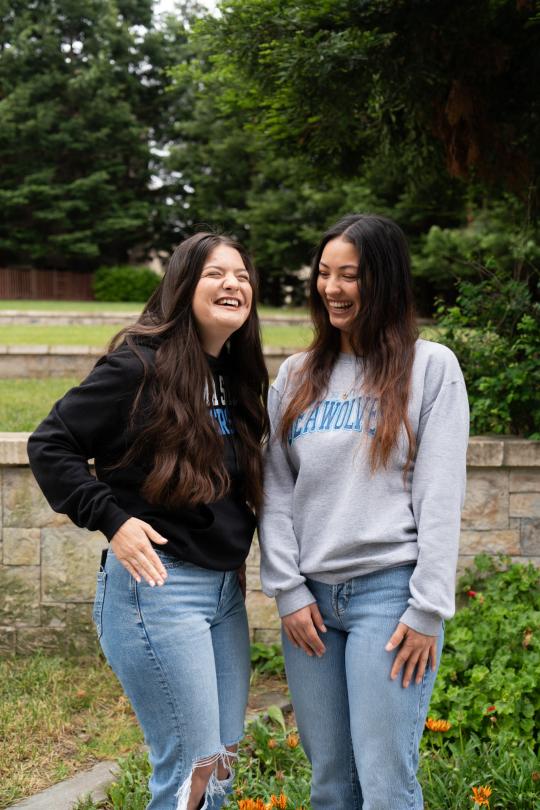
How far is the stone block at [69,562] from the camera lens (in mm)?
4047

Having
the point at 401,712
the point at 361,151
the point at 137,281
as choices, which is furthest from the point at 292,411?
the point at 137,281

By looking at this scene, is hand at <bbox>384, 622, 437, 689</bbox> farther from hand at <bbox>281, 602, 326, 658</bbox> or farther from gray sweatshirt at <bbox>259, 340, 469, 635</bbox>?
hand at <bbox>281, 602, 326, 658</bbox>

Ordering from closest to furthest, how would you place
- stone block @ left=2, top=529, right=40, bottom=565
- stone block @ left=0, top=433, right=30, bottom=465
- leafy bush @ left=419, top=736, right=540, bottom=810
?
leafy bush @ left=419, top=736, right=540, bottom=810, stone block @ left=0, top=433, right=30, bottom=465, stone block @ left=2, top=529, right=40, bottom=565

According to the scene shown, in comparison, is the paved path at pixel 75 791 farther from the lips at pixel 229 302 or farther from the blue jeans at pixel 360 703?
the lips at pixel 229 302

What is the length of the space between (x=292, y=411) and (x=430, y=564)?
1.75 ft

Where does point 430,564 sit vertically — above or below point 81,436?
below

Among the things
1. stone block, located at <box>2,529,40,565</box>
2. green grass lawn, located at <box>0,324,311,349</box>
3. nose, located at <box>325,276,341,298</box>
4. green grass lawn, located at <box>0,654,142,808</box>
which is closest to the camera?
nose, located at <box>325,276,341,298</box>

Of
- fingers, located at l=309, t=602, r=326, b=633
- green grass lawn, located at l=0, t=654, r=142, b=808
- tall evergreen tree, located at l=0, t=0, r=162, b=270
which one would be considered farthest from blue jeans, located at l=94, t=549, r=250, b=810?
tall evergreen tree, located at l=0, t=0, r=162, b=270

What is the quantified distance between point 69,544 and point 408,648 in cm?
253

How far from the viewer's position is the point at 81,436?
1.94 metres

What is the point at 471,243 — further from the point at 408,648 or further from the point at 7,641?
the point at 408,648

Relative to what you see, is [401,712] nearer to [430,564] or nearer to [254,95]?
[430,564]

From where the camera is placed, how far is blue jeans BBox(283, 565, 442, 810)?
1899 millimetres

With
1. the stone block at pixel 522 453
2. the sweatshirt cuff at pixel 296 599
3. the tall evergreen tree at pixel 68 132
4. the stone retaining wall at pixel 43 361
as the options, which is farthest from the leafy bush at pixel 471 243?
the tall evergreen tree at pixel 68 132
